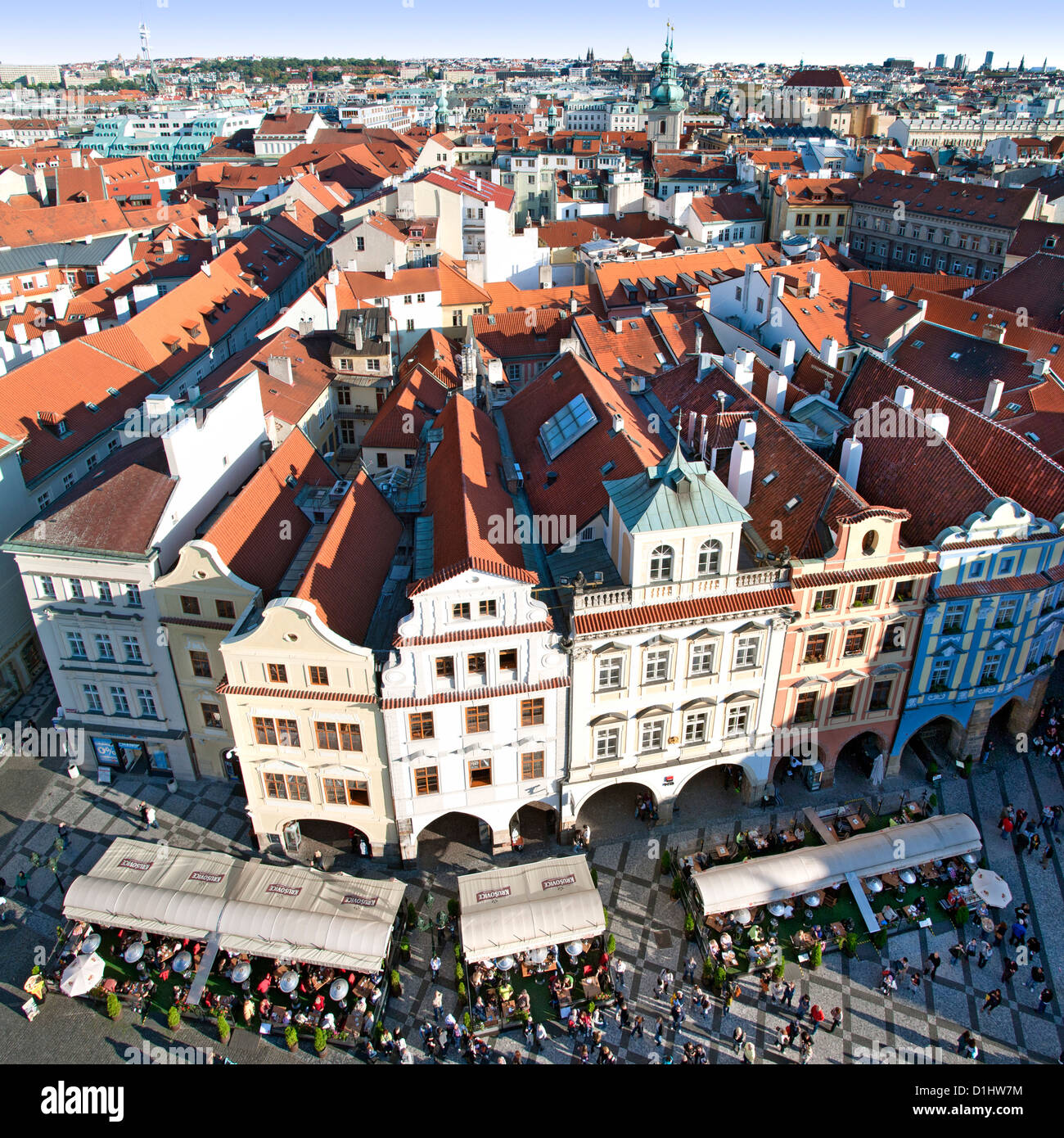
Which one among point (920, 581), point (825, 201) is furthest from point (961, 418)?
point (825, 201)

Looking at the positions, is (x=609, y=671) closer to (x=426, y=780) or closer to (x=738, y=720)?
(x=738, y=720)

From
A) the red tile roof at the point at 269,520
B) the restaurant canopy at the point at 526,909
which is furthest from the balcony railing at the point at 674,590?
the red tile roof at the point at 269,520

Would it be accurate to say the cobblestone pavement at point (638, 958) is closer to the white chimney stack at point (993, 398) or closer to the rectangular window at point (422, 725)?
the rectangular window at point (422, 725)

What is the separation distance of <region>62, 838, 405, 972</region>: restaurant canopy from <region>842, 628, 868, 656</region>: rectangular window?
2438 cm

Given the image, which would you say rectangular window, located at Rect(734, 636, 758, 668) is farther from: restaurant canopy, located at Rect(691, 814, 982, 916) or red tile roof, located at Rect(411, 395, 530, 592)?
red tile roof, located at Rect(411, 395, 530, 592)

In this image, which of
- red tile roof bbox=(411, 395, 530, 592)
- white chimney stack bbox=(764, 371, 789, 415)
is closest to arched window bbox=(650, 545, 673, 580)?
red tile roof bbox=(411, 395, 530, 592)

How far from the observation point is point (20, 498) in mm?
58719

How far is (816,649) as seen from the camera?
150 ft

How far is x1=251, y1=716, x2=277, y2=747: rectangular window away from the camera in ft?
139

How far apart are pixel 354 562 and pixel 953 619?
3024cm

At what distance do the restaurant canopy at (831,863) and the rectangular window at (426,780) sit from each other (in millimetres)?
12616

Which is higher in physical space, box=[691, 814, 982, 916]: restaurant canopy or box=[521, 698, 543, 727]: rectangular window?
box=[521, 698, 543, 727]: rectangular window

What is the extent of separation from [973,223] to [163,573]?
4268 inches

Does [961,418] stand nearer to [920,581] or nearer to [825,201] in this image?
[920,581]
